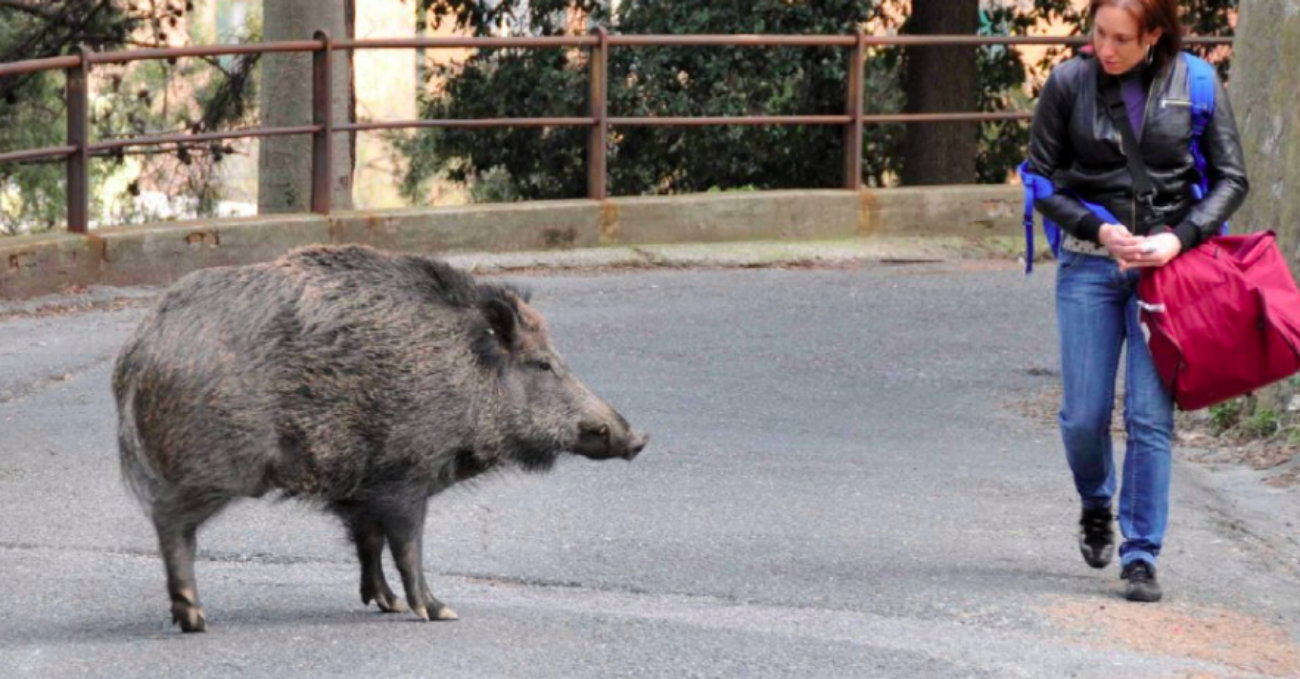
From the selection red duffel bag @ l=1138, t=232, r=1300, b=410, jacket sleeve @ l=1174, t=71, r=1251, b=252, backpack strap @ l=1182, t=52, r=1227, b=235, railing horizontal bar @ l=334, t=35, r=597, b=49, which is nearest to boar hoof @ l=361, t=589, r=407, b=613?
red duffel bag @ l=1138, t=232, r=1300, b=410

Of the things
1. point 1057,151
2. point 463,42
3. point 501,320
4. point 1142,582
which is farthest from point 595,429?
point 463,42

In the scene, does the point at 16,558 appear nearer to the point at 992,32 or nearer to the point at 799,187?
the point at 799,187

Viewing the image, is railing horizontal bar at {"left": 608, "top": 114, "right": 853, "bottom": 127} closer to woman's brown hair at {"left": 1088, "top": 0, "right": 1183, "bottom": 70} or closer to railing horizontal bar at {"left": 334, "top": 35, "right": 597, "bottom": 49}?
railing horizontal bar at {"left": 334, "top": 35, "right": 597, "bottom": 49}

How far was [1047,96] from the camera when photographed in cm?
642

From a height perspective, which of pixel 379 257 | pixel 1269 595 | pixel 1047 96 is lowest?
pixel 1269 595

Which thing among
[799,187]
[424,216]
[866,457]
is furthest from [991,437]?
[799,187]

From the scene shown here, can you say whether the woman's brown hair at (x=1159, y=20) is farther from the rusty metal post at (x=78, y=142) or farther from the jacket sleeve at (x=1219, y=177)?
the rusty metal post at (x=78, y=142)

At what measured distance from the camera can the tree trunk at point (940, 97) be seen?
1853cm

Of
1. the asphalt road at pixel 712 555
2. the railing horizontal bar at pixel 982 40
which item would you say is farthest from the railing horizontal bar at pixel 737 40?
the asphalt road at pixel 712 555

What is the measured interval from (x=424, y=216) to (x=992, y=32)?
26.4ft

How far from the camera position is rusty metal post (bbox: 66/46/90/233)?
1252 cm

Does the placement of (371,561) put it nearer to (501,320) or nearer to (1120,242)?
(501,320)

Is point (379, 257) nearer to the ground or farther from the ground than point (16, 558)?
farther from the ground

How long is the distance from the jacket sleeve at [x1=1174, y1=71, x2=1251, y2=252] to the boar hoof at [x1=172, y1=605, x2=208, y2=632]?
2.99 meters
